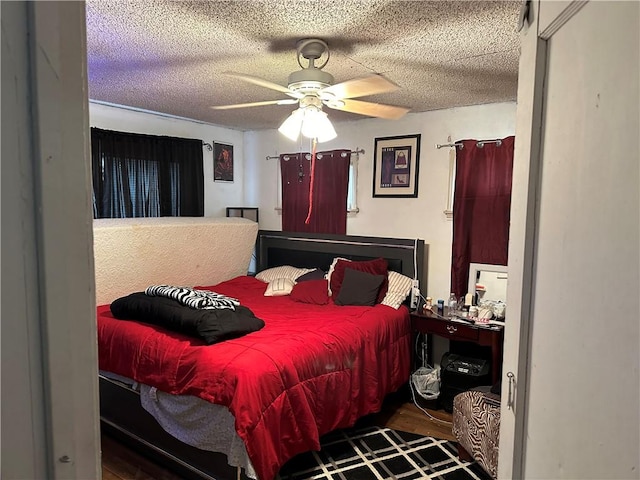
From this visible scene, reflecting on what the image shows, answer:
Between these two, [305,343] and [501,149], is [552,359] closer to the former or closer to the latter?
[305,343]

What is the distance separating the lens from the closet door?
0.63 metres

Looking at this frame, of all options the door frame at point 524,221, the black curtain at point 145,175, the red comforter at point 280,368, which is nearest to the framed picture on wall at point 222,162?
the black curtain at point 145,175

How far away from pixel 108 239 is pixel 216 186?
1.70 metres

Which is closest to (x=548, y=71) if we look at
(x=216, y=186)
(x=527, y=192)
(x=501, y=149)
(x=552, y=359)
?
(x=527, y=192)

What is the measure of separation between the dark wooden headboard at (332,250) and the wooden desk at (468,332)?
1.45 ft

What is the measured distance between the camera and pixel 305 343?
2.57 m

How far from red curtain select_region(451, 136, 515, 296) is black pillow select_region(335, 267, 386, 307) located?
0.69m

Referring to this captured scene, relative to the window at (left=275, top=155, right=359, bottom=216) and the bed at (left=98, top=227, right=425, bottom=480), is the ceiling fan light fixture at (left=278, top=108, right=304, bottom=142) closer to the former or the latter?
the bed at (left=98, top=227, right=425, bottom=480)

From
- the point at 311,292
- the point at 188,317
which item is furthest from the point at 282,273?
the point at 188,317

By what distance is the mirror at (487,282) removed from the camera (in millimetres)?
3496

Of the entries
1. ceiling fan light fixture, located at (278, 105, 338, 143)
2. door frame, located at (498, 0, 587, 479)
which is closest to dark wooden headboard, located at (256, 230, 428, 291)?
ceiling fan light fixture, located at (278, 105, 338, 143)

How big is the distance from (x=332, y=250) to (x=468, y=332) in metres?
1.57

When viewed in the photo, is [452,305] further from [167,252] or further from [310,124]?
[167,252]

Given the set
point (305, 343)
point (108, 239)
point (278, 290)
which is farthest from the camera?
point (278, 290)
